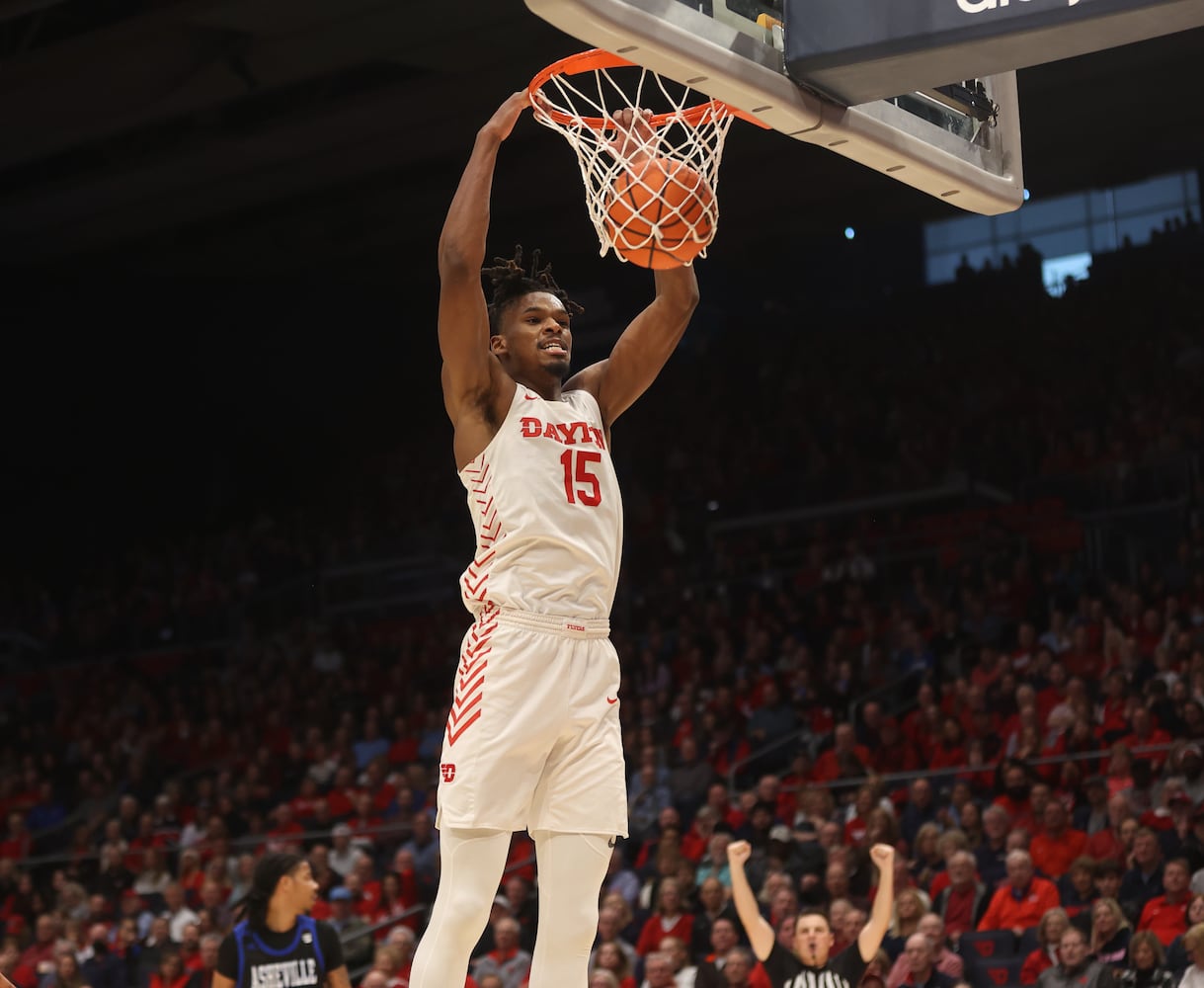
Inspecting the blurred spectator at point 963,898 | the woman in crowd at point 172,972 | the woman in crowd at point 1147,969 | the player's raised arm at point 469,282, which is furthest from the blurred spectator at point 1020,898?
the player's raised arm at point 469,282

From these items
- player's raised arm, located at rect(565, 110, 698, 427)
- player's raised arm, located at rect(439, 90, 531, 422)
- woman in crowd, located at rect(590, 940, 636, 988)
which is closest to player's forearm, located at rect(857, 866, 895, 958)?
woman in crowd, located at rect(590, 940, 636, 988)

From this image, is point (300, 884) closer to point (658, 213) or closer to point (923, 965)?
point (658, 213)

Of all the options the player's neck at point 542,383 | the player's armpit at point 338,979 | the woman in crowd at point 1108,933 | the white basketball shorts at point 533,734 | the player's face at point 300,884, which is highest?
the player's neck at point 542,383

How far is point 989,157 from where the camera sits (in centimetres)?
480

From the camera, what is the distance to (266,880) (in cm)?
687

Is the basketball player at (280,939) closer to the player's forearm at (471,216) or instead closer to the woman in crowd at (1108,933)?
the player's forearm at (471,216)

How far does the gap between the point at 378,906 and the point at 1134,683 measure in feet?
18.1

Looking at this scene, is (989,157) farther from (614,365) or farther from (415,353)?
(415,353)

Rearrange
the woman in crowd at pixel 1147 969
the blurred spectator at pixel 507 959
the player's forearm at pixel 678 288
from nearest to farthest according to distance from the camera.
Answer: the player's forearm at pixel 678 288
the woman in crowd at pixel 1147 969
the blurred spectator at pixel 507 959

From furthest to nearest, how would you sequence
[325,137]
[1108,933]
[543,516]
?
[325,137] < [1108,933] < [543,516]

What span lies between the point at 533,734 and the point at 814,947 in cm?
401

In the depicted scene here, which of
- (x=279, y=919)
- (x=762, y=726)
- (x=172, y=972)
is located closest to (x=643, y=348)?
(x=279, y=919)

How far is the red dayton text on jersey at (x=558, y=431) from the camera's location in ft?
14.6

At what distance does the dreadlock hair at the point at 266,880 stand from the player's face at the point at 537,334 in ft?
9.85
